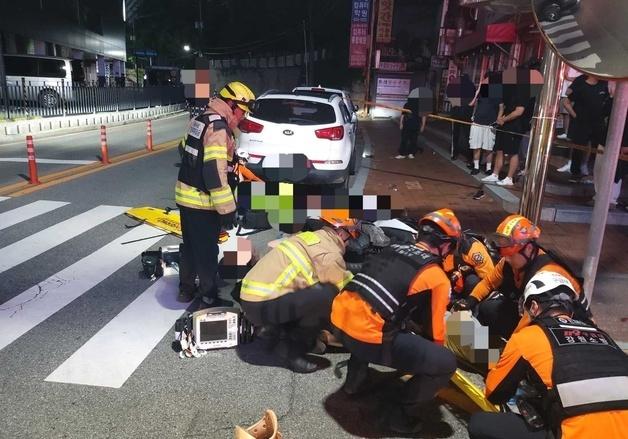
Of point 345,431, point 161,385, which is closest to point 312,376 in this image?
point 345,431

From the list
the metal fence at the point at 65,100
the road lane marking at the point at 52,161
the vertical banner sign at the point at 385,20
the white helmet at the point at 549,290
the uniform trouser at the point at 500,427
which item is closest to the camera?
the uniform trouser at the point at 500,427

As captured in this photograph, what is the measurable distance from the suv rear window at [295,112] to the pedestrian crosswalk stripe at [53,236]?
294 centimetres

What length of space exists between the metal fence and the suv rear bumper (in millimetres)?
12244

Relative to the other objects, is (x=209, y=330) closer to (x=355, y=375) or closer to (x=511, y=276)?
(x=355, y=375)

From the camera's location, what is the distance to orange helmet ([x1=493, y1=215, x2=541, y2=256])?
11.8 feet

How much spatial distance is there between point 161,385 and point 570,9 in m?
3.69

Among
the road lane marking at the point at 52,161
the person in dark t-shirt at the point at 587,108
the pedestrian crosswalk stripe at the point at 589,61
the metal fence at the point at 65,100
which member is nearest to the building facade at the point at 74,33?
the metal fence at the point at 65,100

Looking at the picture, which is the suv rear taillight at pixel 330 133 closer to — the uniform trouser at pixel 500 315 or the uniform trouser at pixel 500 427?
the uniform trouser at pixel 500 315

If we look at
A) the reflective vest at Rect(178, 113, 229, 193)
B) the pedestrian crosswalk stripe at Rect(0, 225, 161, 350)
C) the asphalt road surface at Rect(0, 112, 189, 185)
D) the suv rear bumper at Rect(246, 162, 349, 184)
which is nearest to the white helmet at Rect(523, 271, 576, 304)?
the reflective vest at Rect(178, 113, 229, 193)

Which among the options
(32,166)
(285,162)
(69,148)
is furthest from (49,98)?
(285,162)

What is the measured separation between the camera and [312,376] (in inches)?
145

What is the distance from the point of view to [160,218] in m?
7.29

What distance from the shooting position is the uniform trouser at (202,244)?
434cm

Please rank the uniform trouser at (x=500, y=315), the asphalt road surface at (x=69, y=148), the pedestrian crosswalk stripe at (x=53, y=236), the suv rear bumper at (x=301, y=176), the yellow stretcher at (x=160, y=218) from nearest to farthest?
1. the uniform trouser at (x=500, y=315)
2. the pedestrian crosswalk stripe at (x=53, y=236)
3. the suv rear bumper at (x=301, y=176)
4. the yellow stretcher at (x=160, y=218)
5. the asphalt road surface at (x=69, y=148)
